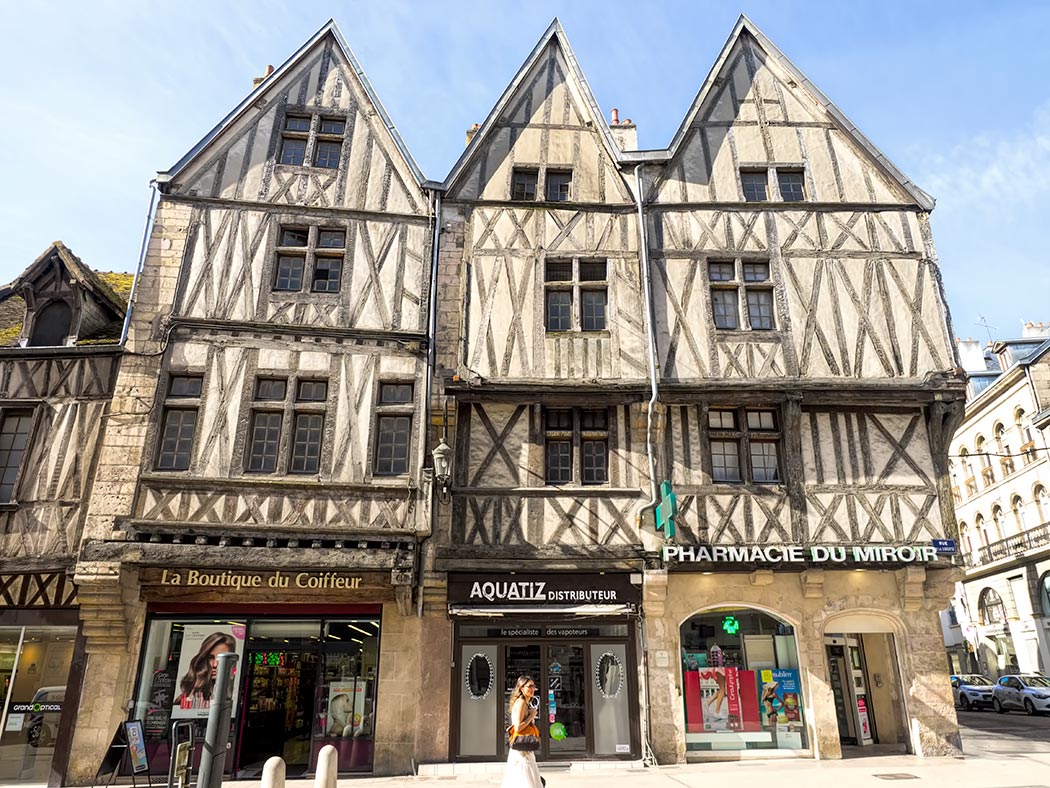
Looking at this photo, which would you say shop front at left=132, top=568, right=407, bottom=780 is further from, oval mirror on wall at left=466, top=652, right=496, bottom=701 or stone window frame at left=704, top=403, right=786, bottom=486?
stone window frame at left=704, top=403, right=786, bottom=486

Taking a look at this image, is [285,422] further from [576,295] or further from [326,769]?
[326,769]

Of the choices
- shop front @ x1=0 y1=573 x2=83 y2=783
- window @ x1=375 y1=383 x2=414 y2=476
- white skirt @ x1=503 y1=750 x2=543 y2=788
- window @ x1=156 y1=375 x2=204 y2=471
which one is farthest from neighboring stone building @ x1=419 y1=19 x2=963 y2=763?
shop front @ x1=0 y1=573 x2=83 y2=783

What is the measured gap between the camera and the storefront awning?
10.5 metres

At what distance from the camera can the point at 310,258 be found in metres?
11.9

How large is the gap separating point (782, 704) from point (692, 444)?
166 inches

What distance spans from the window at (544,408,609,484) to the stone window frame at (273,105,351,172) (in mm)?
6100

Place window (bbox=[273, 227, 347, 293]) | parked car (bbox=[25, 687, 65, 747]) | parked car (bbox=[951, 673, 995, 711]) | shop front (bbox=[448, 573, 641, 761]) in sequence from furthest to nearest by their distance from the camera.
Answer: parked car (bbox=[951, 673, 995, 711]), window (bbox=[273, 227, 347, 293]), shop front (bbox=[448, 573, 641, 761]), parked car (bbox=[25, 687, 65, 747])

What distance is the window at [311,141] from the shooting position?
1275 centimetres

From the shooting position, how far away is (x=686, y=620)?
36.2ft

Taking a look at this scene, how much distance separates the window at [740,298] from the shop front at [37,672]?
11.0 meters

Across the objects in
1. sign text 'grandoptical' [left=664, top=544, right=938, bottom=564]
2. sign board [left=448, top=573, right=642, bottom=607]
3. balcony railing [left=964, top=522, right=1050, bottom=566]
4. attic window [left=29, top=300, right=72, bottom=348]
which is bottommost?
sign board [left=448, top=573, right=642, bottom=607]

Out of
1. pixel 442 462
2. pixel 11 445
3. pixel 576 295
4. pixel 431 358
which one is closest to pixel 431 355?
pixel 431 358

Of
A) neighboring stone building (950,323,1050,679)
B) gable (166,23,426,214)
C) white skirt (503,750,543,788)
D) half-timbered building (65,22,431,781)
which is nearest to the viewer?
white skirt (503,750,543,788)

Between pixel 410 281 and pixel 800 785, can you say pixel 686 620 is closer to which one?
pixel 800 785
